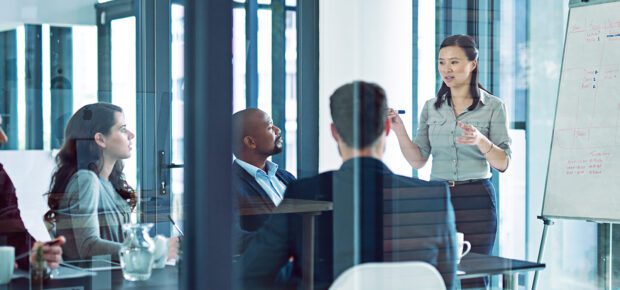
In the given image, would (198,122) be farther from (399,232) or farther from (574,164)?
(574,164)

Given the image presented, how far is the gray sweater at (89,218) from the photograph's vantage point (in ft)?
8.93

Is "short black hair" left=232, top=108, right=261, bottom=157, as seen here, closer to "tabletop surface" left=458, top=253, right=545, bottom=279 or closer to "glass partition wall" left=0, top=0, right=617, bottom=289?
"glass partition wall" left=0, top=0, right=617, bottom=289

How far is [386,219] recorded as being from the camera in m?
3.18

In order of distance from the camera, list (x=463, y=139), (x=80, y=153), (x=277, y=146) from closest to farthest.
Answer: (x=80, y=153) < (x=277, y=146) < (x=463, y=139)

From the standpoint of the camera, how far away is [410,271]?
315 cm

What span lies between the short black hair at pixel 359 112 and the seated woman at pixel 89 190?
0.71 metres

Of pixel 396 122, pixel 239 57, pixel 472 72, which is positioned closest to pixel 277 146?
pixel 239 57

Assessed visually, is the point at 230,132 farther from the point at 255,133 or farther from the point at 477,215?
the point at 477,215

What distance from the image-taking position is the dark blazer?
298 centimetres


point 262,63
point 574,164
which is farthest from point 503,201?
point 262,63

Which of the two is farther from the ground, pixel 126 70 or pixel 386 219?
pixel 126 70

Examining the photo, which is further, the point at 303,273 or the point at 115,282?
the point at 303,273

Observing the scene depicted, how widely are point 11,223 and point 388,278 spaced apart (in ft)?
3.96

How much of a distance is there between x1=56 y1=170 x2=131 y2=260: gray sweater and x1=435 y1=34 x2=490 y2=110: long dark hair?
49.0 inches
